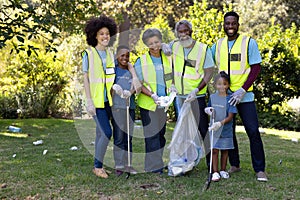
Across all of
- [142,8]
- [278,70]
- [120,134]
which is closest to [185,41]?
[120,134]

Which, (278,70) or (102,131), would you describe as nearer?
(102,131)

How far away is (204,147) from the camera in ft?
14.6

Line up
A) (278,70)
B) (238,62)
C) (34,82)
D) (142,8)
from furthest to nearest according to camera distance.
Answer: (142,8), (34,82), (278,70), (238,62)

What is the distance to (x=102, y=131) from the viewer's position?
4.18m

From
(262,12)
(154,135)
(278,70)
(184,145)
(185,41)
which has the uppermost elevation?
(262,12)

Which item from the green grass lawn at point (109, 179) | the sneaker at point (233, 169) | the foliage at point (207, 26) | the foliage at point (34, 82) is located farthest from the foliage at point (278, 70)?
the sneaker at point (233, 169)

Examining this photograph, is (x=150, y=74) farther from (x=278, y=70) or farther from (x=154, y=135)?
(x=278, y=70)

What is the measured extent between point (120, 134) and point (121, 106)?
30 cm

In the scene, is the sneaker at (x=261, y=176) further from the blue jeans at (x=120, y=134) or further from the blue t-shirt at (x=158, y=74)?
the blue jeans at (x=120, y=134)

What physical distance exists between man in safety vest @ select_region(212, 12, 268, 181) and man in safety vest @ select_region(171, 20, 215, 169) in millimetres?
165

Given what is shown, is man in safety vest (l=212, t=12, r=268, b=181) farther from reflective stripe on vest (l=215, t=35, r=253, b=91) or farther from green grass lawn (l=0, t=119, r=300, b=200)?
green grass lawn (l=0, t=119, r=300, b=200)

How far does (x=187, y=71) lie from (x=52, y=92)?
6.37m

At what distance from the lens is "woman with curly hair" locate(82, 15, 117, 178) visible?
4129 mm

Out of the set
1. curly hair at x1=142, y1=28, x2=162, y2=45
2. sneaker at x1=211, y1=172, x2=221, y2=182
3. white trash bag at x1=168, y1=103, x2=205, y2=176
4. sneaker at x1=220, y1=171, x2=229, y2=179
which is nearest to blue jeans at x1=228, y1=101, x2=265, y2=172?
sneaker at x1=220, y1=171, x2=229, y2=179
